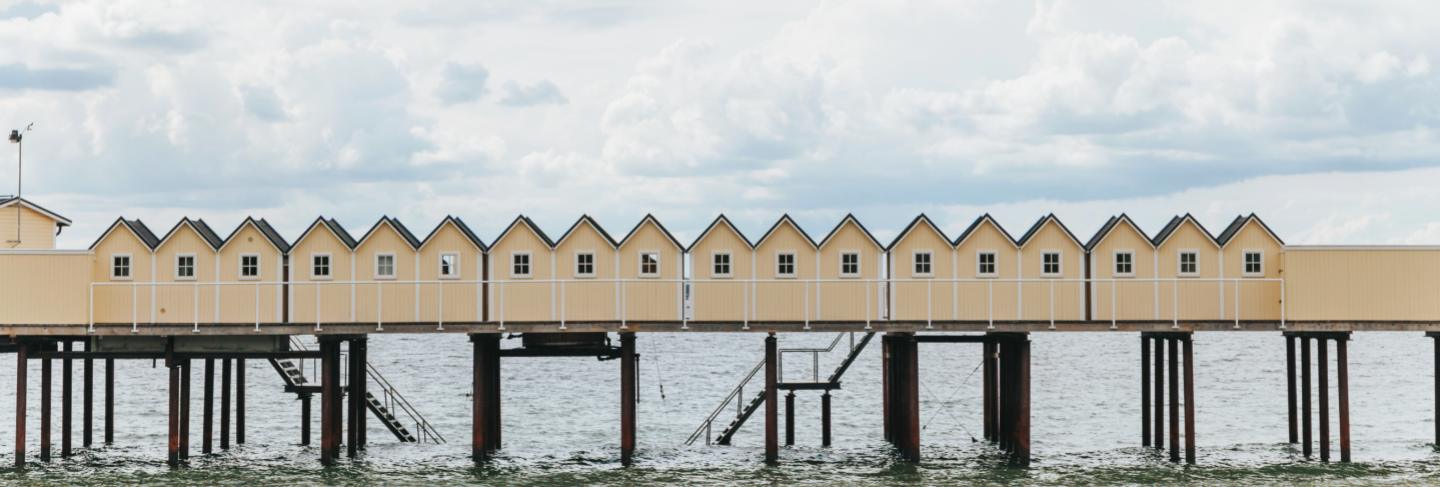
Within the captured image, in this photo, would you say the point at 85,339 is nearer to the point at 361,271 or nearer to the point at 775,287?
the point at 361,271

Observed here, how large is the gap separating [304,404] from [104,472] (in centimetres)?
740

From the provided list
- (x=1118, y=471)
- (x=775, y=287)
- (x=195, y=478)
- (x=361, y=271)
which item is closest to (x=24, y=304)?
(x=195, y=478)

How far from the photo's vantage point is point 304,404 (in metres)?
50.3

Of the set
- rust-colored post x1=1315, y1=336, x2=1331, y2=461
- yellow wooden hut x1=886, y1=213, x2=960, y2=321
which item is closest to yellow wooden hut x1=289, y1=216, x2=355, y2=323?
yellow wooden hut x1=886, y1=213, x2=960, y2=321

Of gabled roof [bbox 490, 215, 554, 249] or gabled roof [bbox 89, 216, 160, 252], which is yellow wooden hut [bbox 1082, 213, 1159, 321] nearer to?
gabled roof [bbox 490, 215, 554, 249]

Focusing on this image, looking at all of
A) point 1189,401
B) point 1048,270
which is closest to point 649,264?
point 1048,270

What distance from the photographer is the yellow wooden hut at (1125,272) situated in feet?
138

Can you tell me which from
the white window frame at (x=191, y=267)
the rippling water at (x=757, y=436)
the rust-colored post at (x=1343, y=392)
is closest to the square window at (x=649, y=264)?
the rippling water at (x=757, y=436)

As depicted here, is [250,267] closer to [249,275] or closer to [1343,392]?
[249,275]

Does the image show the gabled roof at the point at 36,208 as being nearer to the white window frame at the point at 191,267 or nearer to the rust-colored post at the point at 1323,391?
the white window frame at the point at 191,267

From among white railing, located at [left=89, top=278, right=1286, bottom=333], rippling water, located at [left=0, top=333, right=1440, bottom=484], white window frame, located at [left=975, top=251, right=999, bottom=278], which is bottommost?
rippling water, located at [left=0, top=333, right=1440, bottom=484]

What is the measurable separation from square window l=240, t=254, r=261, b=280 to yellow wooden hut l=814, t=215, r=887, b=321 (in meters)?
15.2

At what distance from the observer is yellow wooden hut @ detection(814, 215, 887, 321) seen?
1646 inches

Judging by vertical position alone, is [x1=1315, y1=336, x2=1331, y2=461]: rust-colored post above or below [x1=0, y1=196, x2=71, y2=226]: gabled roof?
below
